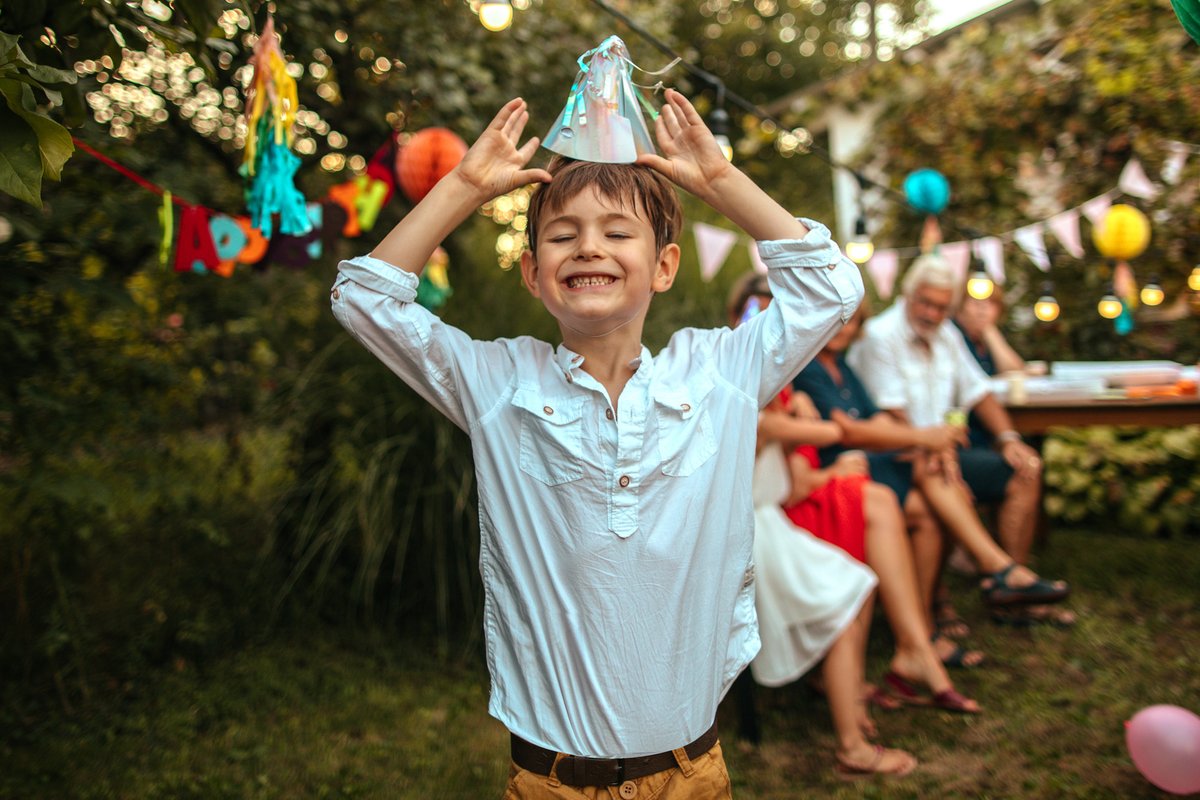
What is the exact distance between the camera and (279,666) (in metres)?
3.62

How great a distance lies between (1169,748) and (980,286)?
267cm

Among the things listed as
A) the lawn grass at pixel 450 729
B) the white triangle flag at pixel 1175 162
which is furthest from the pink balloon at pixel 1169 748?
the white triangle flag at pixel 1175 162

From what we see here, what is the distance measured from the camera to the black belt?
1.43 meters

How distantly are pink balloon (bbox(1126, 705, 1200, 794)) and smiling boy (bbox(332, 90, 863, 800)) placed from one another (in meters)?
1.46

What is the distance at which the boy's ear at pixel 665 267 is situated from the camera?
5.20 feet

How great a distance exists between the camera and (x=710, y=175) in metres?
1.55

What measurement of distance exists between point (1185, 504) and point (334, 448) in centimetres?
444

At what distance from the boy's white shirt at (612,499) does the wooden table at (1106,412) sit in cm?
313

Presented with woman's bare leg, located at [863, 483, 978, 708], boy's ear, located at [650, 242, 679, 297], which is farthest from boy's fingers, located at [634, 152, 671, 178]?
woman's bare leg, located at [863, 483, 978, 708]

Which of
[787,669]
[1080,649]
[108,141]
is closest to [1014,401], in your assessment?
[1080,649]

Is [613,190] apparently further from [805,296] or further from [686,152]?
[805,296]

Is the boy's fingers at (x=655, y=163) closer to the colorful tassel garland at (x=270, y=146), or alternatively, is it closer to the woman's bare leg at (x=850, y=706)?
the colorful tassel garland at (x=270, y=146)

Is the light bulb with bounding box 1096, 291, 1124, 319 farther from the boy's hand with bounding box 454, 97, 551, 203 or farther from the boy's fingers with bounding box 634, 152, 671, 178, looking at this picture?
the boy's hand with bounding box 454, 97, 551, 203

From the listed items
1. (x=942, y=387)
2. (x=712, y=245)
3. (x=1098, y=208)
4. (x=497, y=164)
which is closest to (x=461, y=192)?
(x=497, y=164)
